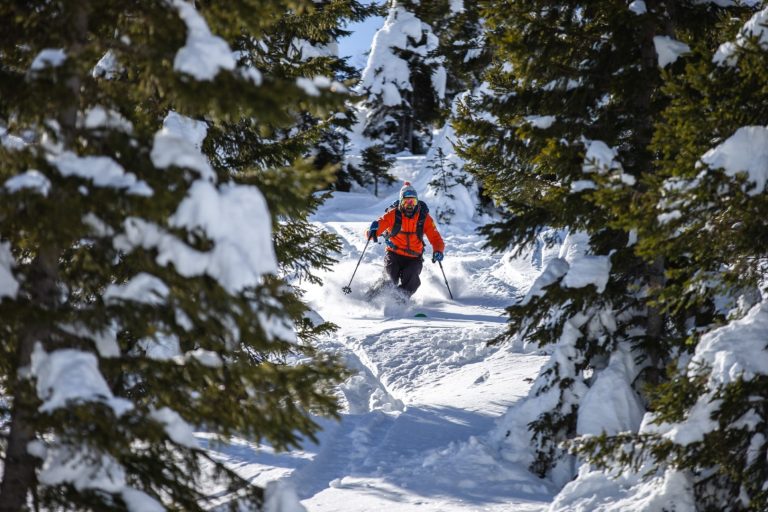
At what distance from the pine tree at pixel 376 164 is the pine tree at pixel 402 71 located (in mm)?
2755

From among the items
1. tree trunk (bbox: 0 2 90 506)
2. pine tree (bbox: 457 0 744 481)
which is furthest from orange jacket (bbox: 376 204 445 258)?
tree trunk (bbox: 0 2 90 506)

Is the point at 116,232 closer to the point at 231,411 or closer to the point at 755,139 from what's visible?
the point at 231,411

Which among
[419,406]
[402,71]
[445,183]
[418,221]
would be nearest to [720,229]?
[419,406]

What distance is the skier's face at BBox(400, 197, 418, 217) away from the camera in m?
15.1

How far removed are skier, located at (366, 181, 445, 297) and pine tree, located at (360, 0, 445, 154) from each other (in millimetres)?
15044

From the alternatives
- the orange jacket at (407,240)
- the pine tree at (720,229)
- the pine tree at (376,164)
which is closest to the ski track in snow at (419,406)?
the orange jacket at (407,240)

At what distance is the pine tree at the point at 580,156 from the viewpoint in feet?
20.8

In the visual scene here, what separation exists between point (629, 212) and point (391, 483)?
3.76 metres

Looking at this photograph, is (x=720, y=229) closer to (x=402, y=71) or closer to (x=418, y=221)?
(x=418, y=221)

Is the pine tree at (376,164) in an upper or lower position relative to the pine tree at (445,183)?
upper

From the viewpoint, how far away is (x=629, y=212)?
4.71m

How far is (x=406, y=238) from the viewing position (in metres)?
15.4

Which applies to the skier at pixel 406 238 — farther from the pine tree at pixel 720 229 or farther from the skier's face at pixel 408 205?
the pine tree at pixel 720 229

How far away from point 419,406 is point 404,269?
6.49 meters
